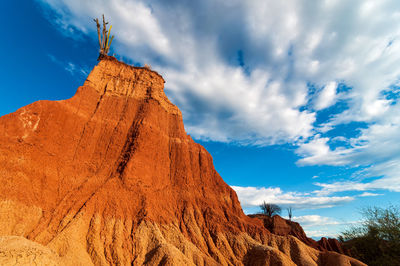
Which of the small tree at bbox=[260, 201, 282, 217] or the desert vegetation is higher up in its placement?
the small tree at bbox=[260, 201, 282, 217]

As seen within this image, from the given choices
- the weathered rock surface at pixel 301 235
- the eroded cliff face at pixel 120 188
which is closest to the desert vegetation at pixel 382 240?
the eroded cliff face at pixel 120 188

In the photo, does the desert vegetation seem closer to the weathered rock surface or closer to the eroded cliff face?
the eroded cliff face

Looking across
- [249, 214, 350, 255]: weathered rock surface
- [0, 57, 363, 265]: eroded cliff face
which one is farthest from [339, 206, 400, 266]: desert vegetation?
[249, 214, 350, 255]: weathered rock surface

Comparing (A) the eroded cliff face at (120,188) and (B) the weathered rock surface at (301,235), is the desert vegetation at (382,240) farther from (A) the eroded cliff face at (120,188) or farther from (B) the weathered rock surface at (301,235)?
(B) the weathered rock surface at (301,235)

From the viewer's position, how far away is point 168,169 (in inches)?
1404

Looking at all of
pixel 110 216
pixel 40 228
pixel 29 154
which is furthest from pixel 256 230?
pixel 29 154

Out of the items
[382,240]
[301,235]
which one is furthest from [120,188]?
[301,235]

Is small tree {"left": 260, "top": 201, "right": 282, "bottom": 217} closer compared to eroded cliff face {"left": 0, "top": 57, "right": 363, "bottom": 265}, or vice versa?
eroded cliff face {"left": 0, "top": 57, "right": 363, "bottom": 265}

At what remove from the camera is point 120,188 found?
27.6m

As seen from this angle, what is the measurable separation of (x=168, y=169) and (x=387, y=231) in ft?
90.6

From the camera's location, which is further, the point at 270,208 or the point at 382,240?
the point at 270,208

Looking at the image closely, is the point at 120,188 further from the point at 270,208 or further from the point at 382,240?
the point at 270,208

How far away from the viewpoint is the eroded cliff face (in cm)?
2125

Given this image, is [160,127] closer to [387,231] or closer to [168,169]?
[168,169]
